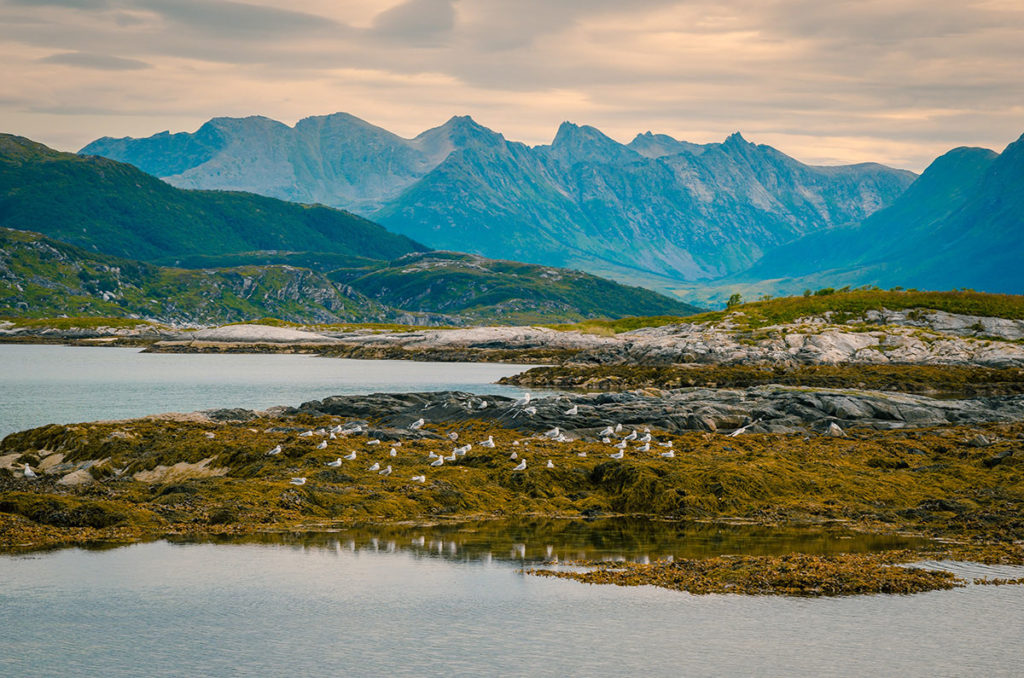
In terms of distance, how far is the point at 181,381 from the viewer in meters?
124

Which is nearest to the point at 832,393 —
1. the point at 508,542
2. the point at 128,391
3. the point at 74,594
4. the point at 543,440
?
the point at 543,440

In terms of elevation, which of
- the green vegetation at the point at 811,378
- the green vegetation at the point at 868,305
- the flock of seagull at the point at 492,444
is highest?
the green vegetation at the point at 868,305

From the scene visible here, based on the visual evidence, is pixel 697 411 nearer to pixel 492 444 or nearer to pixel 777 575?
pixel 492 444

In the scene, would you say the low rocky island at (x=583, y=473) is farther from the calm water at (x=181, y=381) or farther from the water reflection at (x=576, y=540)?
the calm water at (x=181, y=381)

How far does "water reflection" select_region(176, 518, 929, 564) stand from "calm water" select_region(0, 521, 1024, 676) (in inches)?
18.5

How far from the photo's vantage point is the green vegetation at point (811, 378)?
333 feet

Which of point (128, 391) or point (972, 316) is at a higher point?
point (972, 316)

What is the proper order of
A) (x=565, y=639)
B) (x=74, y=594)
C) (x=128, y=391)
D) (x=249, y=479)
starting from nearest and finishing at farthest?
(x=565, y=639) → (x=74, y=594) → (x=249, y=479) → (x=128, y=391)

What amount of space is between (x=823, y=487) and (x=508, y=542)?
1575 cm

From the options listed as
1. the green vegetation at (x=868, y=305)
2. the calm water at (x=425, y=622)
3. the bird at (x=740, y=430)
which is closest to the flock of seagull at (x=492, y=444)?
the bird at (x=740, y=430)

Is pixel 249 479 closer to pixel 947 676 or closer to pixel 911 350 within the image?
pixel 947 676

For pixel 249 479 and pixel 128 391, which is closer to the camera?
pixel 249 479

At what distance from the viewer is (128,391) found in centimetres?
10519

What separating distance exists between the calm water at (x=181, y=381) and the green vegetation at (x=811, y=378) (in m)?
9.91
